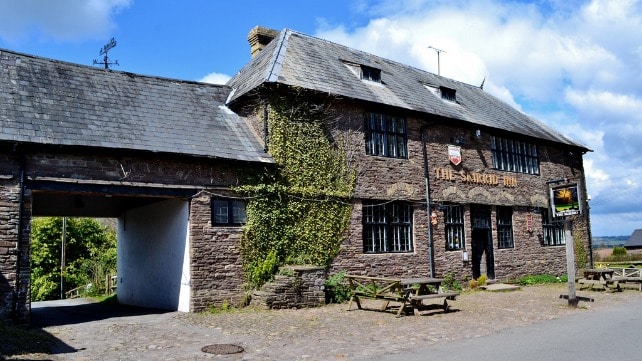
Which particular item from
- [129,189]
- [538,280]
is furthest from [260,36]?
[538,280]

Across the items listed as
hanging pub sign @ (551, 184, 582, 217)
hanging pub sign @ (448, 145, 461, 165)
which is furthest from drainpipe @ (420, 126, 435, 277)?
hanging pub sign @ (551, 184, 582, 217)

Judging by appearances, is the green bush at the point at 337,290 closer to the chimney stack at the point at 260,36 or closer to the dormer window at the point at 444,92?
the chimney stack at the point at 260,36

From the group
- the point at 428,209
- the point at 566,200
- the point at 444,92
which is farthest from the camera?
the point at 444,92

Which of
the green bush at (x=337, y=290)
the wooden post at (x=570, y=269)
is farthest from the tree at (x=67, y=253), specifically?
the wooden post at (x=570, y=269)

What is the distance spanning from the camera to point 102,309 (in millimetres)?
17219

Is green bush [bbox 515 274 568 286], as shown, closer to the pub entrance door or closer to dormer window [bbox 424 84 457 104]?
the pub entrance door

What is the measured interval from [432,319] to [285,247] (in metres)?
4.83

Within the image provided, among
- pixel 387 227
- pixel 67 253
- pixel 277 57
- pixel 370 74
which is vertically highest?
pixel 370 74

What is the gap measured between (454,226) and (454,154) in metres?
2.71

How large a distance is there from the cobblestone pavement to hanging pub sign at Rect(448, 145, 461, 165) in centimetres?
622

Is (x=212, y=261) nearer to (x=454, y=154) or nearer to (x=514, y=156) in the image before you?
(x=454, y=154)

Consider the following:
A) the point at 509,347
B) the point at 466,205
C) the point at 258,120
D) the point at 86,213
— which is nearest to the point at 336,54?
the point at 258,120

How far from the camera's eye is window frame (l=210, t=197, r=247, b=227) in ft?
49.2

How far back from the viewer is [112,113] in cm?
1486
